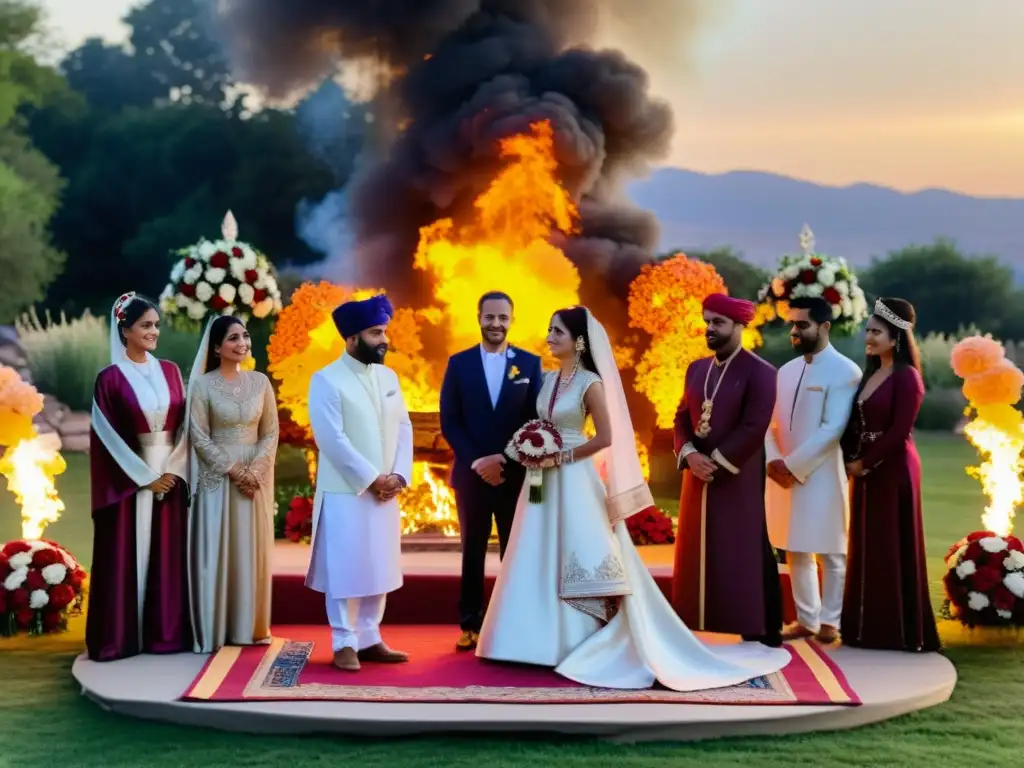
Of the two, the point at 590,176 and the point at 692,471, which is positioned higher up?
the point at 590,176

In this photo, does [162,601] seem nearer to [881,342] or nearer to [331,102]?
[881,342]

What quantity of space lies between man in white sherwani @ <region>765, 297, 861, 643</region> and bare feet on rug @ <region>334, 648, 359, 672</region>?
8.45ft

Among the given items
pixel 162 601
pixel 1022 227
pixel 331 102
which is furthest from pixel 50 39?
pixel 162 601

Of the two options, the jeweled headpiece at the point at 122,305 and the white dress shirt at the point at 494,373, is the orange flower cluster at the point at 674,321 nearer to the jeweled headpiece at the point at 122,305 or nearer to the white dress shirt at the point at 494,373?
the white dress shirt at the point at 494,373

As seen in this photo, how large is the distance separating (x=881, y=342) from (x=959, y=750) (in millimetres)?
2496

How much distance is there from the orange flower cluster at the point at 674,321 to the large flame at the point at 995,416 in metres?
3.42

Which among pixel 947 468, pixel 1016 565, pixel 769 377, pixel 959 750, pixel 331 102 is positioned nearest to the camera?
pixel 959 750

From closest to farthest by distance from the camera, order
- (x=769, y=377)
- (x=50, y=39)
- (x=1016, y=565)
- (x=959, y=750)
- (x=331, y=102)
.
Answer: (x=959, y=750)
(x=769, y=377)
(x=1016, y=565)
(x=331, y=102)
(x=50, y=39)

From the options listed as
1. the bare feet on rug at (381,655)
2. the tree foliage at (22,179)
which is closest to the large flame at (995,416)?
the bare feet on rug at (381,655)

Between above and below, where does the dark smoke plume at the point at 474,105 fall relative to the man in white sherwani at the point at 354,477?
above

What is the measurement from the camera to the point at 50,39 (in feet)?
88.2

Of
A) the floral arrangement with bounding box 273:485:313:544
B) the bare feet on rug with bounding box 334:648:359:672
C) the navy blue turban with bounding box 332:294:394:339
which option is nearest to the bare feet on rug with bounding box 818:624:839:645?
the bare feet on rug with bounding box 334:648:359:672

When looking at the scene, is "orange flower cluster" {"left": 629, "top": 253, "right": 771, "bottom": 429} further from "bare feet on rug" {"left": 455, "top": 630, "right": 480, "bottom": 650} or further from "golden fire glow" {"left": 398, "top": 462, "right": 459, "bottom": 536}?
"bare feet on rug" {"left": 455, "top": 630, "right": 480, "bottom": 650}

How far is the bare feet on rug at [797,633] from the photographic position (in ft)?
23.9
